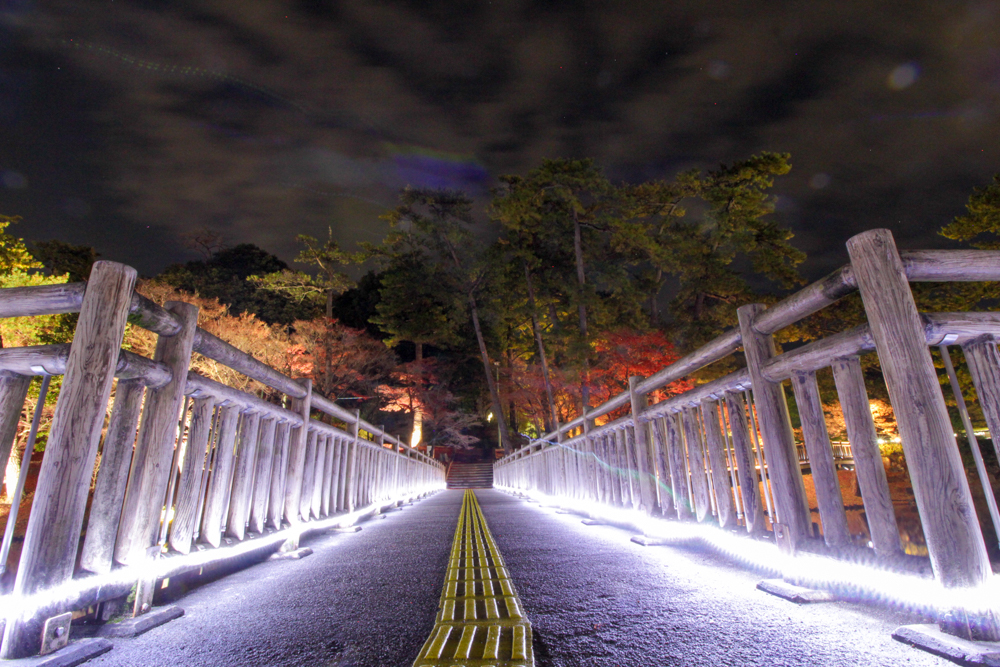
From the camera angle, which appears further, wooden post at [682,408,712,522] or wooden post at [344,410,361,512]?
wooden post at [344,410,361,512]

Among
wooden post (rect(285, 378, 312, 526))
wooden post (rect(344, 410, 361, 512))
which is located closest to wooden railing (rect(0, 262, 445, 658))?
wooden post (rect(285, 378, 312, 526))

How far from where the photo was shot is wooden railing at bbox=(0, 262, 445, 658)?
59.0 inches

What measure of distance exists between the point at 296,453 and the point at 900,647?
3830mm

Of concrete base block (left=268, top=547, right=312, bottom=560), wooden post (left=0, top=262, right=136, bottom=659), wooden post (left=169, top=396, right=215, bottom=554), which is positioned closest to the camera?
wooden post (left=0, top=262, right=136, bottom=659)

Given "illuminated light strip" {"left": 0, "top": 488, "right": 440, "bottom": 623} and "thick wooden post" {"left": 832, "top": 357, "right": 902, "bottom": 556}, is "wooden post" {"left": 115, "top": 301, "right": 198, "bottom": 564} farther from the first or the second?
"thick wooden post" {"left": 832, "top": 357, "right": 902, "bottom": 556}

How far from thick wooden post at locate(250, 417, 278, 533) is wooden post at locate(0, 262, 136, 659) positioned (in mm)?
1530

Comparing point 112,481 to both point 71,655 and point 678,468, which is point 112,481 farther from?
point 678,468

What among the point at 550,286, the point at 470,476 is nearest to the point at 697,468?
the point at 550,286

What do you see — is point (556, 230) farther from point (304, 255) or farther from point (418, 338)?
point (304, 255)

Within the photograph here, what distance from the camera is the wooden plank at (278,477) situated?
10.7 ft

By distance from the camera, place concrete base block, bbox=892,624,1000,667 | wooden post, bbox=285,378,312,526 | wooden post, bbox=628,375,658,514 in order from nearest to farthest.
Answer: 1. concrete base block, bbox=892,624,1000,667
2. wooden post, bbox=285,378,312,526
3. wooden post, bbox=628,375,658,514

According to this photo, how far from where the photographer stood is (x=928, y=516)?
4.66 ft

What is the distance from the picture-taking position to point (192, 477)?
7.68 feet

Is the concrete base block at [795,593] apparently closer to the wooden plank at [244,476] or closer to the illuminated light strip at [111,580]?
the illuminated light strip at [111,580]
